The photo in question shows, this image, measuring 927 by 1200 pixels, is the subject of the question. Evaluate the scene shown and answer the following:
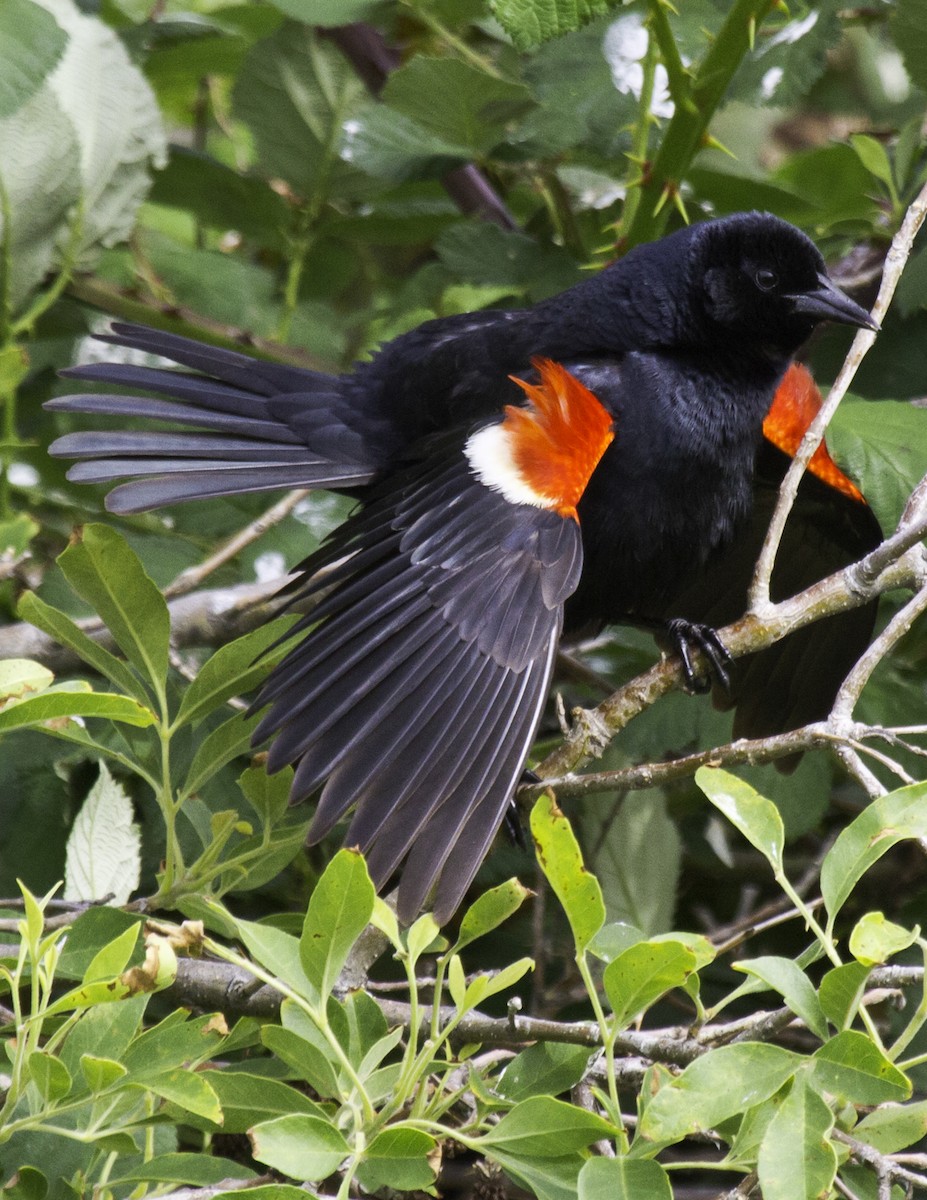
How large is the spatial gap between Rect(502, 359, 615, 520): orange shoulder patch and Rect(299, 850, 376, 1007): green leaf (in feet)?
3.09

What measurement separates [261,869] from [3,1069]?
34cm

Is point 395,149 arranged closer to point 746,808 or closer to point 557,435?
point 557,435

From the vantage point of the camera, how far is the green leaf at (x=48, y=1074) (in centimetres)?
105

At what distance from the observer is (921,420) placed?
1937 millimetres

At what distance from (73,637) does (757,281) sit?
1.27 metres

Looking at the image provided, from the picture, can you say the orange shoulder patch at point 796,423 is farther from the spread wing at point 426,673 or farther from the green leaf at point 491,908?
the green leaf at point 491,908

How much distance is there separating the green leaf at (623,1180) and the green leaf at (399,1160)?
0.12 m

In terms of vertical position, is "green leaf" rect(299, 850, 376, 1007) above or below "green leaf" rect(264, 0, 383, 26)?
below

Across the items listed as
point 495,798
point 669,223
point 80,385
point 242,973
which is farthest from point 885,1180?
point 80,385

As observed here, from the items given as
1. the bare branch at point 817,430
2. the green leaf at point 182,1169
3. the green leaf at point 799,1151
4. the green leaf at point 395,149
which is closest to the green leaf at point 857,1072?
the green leaf at point 799,1151

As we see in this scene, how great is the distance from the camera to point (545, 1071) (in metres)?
1.20

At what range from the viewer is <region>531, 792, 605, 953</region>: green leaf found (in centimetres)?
110

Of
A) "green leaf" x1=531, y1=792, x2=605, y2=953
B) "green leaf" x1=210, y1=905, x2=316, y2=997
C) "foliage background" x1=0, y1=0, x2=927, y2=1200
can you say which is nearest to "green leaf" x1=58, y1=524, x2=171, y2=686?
"foliage background" x1=0, y1=0, x2=927, y2=1200

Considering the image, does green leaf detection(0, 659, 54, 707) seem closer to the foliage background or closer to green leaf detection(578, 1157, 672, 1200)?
the foliage background
